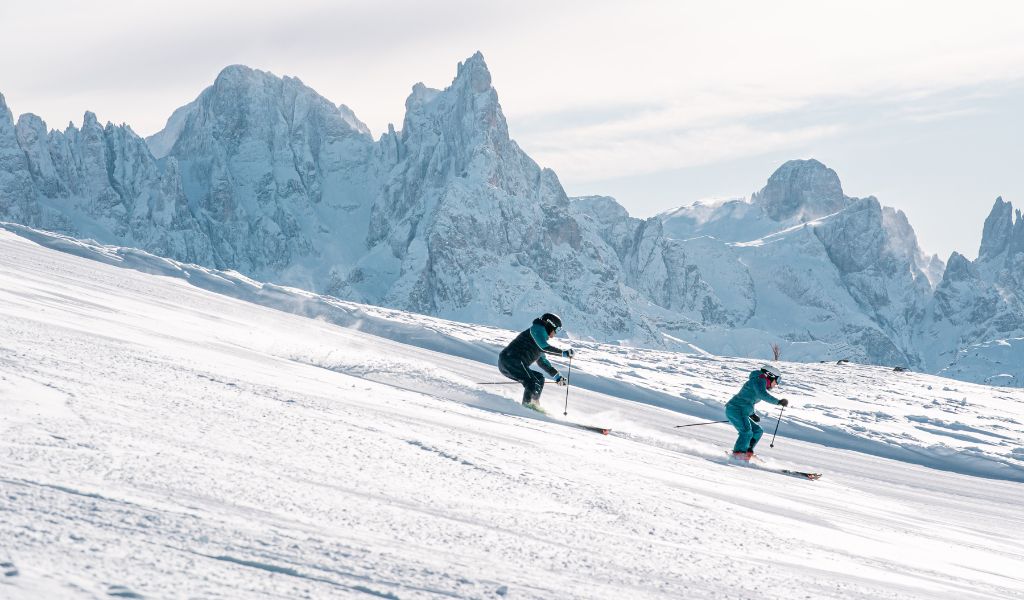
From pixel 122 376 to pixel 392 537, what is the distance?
423 cm

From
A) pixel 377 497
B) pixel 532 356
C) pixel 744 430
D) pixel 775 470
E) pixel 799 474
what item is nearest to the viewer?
pixel 377 497

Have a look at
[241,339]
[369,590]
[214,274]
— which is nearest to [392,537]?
[369,590]

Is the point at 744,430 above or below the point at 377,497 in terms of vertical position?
above

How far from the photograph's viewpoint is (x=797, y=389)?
98.5 ft

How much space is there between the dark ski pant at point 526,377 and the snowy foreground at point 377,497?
0.28 m

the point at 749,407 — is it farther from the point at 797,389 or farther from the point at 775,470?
the point at 797,389

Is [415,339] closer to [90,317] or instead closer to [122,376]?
[90,317]

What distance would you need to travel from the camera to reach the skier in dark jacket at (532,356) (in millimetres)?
13984

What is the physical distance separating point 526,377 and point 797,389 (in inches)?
726

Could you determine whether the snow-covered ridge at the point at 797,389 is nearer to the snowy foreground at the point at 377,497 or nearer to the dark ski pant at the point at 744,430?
the dark ski pant at the point at 744,430

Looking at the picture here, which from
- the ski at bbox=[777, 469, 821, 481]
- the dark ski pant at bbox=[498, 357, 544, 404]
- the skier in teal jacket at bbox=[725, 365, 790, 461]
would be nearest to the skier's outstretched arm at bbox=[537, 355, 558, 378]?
the dark ski pant at bbox=[498, 357, 544, 404]

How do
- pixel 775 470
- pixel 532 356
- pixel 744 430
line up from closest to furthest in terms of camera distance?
pixel 775 470, pixel 744 430, pixel 532 356

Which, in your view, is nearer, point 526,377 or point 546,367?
point 526,377

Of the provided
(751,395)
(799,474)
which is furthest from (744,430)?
(799,474)
